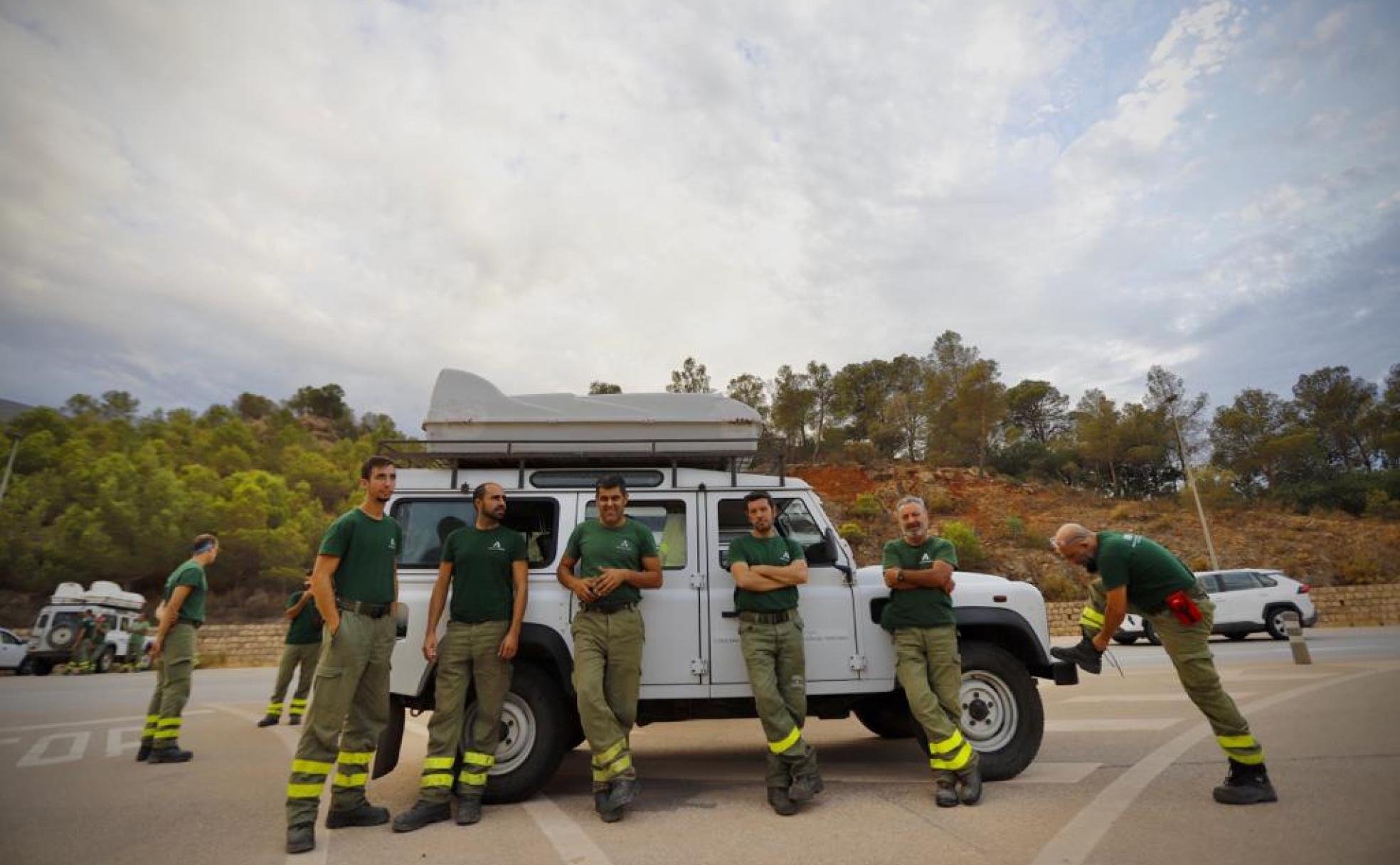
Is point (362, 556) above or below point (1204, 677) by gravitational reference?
above

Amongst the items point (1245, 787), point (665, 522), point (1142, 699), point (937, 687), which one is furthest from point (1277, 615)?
point (665, 522)

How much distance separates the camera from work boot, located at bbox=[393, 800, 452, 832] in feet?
12.7

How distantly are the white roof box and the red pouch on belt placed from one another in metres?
2.70

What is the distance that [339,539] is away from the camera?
3975 millimetres

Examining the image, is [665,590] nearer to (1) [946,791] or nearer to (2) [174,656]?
(1) [946,791]

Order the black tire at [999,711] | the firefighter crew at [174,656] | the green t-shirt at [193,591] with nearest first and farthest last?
the black tire at [999,711] < the firefighter crew at [174,656] < the green t-shirt at [193,591]


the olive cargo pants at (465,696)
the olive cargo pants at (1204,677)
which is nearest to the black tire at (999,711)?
the olive cargo pants at (1204,677)

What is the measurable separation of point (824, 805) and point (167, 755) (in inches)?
224

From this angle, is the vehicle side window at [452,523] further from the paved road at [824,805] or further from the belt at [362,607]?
the paved road at [824,805]

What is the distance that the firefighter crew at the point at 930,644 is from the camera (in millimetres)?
4145

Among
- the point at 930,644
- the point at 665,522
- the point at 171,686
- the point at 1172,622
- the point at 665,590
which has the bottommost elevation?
the point at 171,686

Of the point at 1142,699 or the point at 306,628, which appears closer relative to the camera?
the point at 306,628

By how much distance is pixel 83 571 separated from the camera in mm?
28969

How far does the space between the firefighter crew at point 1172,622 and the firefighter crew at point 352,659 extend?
4.14 metres
